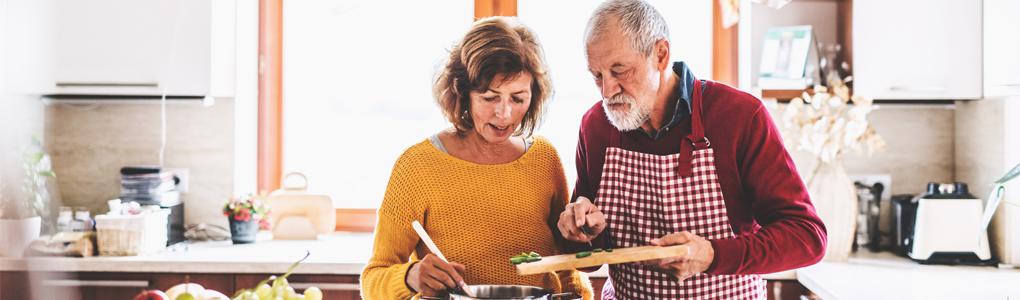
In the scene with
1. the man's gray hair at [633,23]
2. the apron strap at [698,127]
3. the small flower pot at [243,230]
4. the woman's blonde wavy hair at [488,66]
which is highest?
the man's gray hair at [633,23]

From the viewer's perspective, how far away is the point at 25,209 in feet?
2.39

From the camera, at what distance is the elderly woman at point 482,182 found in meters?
1.21

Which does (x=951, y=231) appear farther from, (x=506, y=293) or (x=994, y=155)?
(x=506, y=293)

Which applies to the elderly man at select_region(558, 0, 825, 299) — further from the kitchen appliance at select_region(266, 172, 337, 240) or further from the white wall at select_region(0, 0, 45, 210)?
the kitchen appliance at select_region(266, 172, 337, 240)

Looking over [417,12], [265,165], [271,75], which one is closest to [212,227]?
[265,165]

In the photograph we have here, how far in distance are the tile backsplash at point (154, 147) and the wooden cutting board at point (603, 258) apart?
6.30 ft

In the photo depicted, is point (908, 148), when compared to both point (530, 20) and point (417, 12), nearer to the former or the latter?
point (530, 20)

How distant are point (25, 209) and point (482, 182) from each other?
2.47 ft

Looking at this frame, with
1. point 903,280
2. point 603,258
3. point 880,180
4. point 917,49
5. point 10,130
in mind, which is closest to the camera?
point 10,130

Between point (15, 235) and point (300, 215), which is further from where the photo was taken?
point (300, 215)

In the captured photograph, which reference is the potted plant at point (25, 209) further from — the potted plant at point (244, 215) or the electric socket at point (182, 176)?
the electric socket at point (182, 176)

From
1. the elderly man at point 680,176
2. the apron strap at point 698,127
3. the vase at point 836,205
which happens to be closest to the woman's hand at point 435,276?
the elderly man at point 680,176

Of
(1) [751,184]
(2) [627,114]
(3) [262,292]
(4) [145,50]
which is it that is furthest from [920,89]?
(4) [145,50]

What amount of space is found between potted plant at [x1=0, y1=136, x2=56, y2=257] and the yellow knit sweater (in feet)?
1.83
